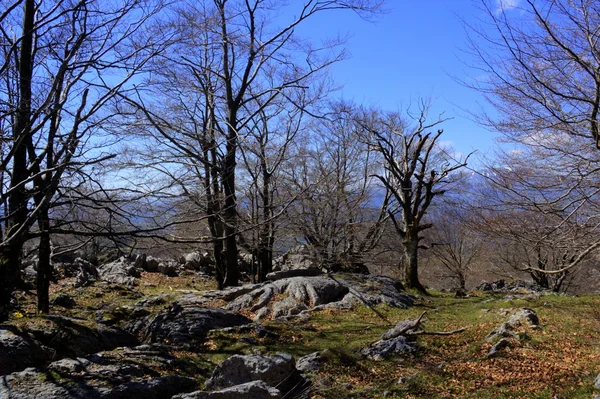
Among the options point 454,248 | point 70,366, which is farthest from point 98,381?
point 454,248

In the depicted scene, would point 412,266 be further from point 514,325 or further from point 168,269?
point 168,269

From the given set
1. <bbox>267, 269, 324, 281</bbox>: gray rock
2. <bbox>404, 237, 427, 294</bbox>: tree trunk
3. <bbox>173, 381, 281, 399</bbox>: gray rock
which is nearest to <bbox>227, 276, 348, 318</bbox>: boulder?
<bbox>267, 269, 324, 281</bbox>: gray rock

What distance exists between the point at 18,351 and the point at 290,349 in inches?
155

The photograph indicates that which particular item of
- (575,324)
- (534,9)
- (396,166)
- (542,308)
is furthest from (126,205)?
(396,166)

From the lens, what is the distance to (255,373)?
5465 mm

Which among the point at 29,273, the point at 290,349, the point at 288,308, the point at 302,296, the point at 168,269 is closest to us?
the point at 290,349

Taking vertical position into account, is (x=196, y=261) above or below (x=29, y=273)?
below

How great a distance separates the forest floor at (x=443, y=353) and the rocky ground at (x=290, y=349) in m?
0.03

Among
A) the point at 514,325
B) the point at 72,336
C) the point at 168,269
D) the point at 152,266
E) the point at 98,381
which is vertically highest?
the point at 152,266

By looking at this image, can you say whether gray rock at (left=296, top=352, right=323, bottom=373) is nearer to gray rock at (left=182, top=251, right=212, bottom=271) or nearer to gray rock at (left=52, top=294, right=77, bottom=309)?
gray rock at (left=52, top=294, right=77, bottom=309)

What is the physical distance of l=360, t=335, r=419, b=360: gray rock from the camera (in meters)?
7.22

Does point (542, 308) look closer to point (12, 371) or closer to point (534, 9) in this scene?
point (534, 9)

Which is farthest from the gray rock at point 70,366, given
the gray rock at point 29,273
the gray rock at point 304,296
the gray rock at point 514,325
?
the gray rock at point 29,273

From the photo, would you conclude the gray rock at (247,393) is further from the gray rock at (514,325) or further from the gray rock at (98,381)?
the gray rock at (514,325)
